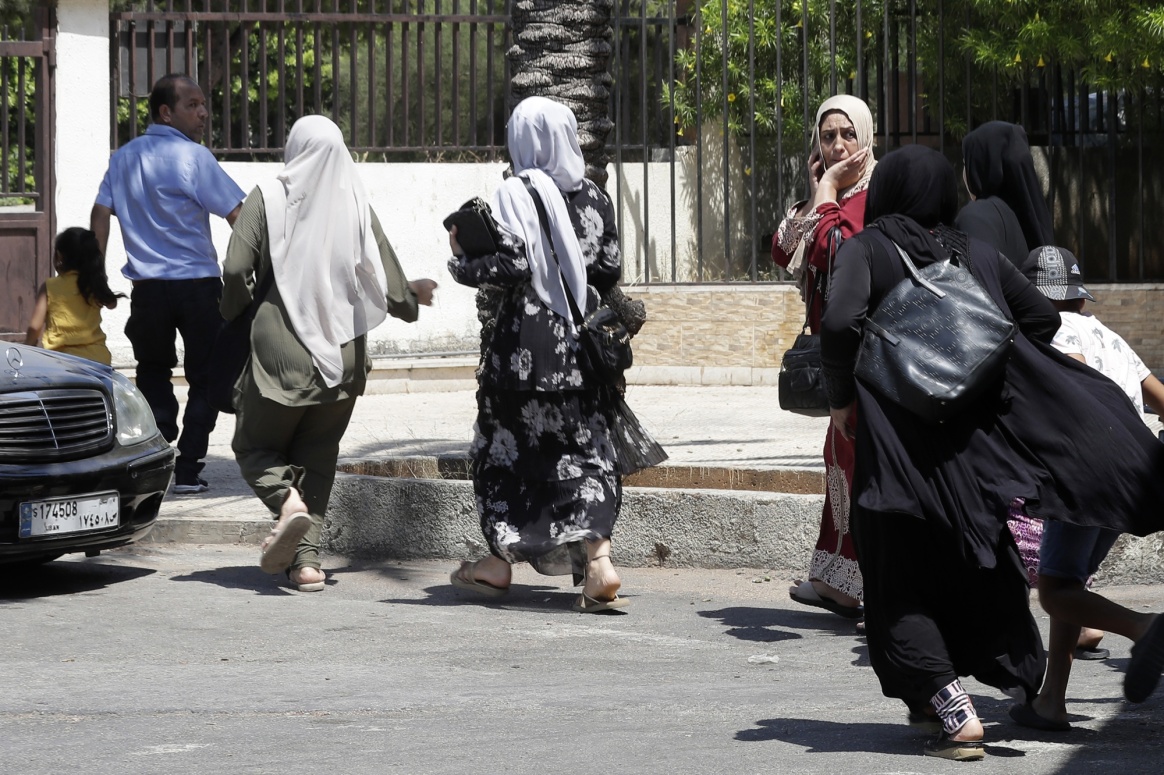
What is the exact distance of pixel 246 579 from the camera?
7.09 m

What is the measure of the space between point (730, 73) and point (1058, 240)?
3.09 meters

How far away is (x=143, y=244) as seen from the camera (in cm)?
846

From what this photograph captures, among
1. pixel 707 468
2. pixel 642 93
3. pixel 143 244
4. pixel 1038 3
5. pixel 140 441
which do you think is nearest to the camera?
pixel 140 441

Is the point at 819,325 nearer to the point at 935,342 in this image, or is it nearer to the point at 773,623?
the point at 773,623

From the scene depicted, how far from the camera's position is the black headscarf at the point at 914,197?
14.5 feet

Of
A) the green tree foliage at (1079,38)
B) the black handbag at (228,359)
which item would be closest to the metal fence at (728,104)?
the green tree foliage at (1079,38)

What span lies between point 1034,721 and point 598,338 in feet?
7.48

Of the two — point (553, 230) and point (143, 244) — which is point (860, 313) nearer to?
point (553, 230)

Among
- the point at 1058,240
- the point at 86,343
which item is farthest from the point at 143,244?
the point at 1058,240

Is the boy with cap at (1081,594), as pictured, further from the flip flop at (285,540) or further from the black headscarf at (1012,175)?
the flip flop at (285,540)

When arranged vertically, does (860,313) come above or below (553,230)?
below

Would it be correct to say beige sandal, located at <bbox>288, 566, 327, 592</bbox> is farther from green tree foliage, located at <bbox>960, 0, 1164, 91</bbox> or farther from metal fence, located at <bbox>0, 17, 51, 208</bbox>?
green tree foliage, located at <bbox>960, 0, 1164, 91</bbox>

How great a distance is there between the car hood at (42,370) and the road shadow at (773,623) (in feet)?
8.39

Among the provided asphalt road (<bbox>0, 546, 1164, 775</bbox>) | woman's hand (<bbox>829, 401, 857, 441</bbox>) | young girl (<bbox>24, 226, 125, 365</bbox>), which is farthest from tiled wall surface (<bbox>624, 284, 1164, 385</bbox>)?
woman's hand (<bbox>829, 401, 857, 441</bbox>)
